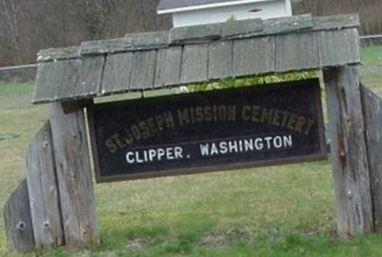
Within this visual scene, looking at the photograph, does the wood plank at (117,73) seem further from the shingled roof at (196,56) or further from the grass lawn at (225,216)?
the grass lawn at (225,216)

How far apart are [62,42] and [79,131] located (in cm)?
3386

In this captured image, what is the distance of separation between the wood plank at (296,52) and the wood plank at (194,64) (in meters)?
0.45

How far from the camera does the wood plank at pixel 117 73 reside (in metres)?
6.43

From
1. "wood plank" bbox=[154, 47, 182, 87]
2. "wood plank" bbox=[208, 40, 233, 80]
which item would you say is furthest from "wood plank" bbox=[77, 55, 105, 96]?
"wood plank" bbox=[208, 40, 233, 80]

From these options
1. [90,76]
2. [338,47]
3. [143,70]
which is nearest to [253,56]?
[338,47]

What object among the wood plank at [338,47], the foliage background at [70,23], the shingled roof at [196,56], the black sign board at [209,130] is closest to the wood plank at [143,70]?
the shingled roof at [196,56]

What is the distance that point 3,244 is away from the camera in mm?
7473

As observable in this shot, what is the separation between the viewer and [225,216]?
802 cm

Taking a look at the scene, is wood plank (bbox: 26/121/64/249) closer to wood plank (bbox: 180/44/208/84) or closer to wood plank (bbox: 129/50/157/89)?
wood plank (bbox: 129/50/157/89)

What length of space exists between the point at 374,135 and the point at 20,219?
2.40 m

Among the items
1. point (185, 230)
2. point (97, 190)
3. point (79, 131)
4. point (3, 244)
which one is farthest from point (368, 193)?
point (97, 190)

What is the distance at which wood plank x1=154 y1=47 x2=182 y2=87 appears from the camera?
638cm

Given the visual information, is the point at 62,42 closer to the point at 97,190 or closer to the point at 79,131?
the point at 97,190

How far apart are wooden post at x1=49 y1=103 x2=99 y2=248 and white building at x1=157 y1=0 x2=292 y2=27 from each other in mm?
22503
